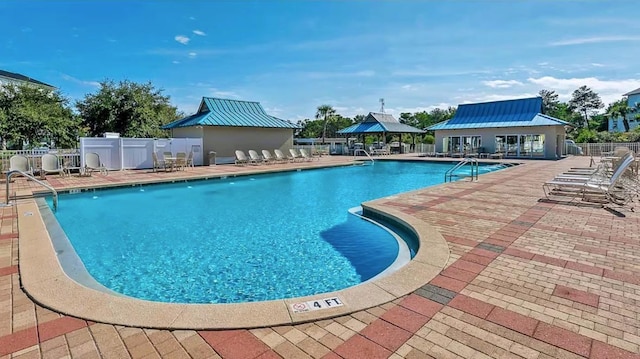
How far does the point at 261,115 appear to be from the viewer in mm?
22172

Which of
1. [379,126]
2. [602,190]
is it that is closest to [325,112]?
[379,126]

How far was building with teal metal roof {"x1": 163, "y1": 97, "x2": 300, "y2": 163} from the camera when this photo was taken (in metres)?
18.5

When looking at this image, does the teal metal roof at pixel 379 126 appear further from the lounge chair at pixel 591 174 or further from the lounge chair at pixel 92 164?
the lounge chair at pixel 92 164

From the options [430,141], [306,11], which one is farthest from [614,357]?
[430,141]

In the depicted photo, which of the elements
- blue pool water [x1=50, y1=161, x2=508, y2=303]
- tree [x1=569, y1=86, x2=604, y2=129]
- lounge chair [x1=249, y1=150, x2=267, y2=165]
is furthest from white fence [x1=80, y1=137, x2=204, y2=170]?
tree [x1=569, y1=86, x2=604, y2=129]

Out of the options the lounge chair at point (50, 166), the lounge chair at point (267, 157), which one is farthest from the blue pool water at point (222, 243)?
the lounge chair at point (267, 157)

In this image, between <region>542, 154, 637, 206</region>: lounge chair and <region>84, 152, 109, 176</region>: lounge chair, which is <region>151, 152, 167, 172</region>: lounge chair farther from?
<region>542, 154, 637, 206</region>: lounge chair

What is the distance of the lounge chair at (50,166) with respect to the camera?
11902 millimetres

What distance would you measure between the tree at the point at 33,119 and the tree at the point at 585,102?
2816 inches

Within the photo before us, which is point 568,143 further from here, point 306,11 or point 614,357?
point 614,357

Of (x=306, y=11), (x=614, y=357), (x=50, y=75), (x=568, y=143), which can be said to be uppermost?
(x=50, y=75)

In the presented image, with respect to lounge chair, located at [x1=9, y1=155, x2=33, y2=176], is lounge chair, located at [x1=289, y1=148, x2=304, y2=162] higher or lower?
higher

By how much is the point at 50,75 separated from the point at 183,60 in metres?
36.4

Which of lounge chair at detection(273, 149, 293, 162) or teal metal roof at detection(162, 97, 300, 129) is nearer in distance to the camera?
teal metal roof at detection(162, 97, 300, 129)
